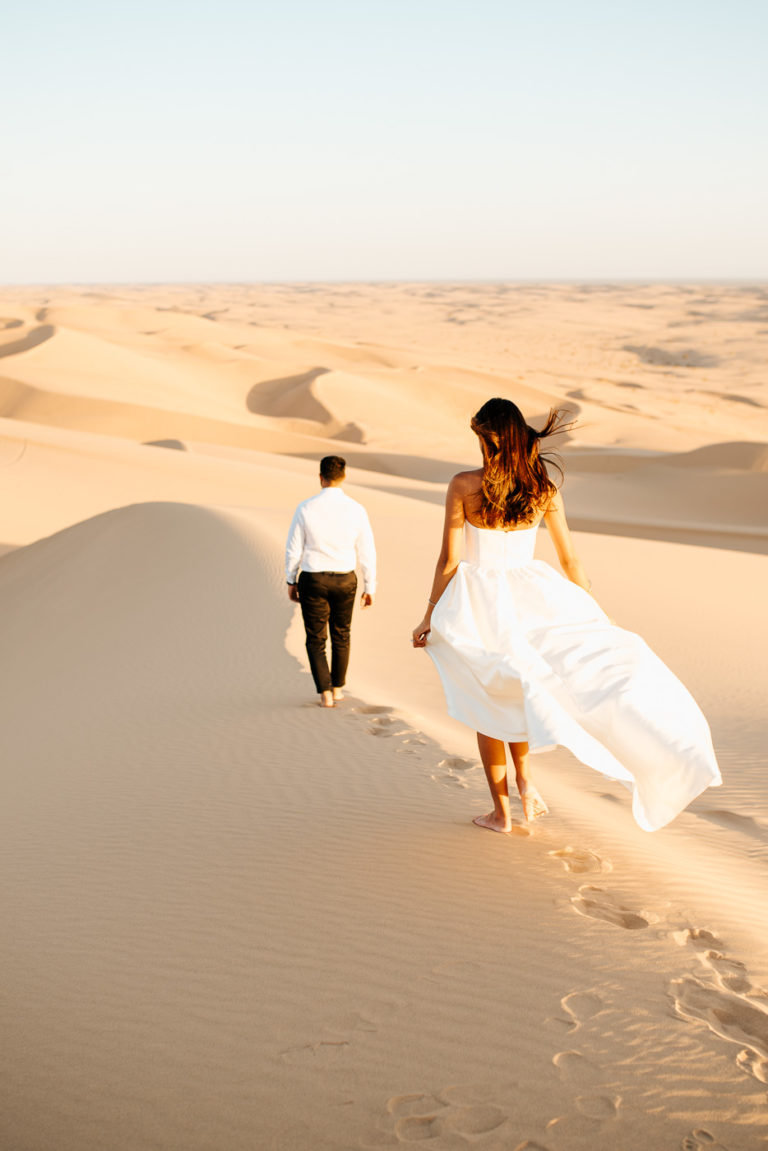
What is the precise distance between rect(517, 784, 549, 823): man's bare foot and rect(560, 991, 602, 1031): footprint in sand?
125 centimetres

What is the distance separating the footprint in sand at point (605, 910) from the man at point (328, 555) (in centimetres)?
238

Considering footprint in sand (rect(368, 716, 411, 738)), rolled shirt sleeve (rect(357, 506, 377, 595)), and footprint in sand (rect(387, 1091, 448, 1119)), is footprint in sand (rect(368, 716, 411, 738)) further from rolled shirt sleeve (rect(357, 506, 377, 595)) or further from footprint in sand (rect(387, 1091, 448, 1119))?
footprint in sand (rect(387, 1091, 448, 1119))

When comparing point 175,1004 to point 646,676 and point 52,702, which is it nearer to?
point 646,676

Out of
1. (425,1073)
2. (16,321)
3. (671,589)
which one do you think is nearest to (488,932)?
(425,1073)

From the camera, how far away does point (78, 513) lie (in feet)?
57.4

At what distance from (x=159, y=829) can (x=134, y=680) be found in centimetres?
321

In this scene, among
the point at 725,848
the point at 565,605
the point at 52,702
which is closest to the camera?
the point at 565,605

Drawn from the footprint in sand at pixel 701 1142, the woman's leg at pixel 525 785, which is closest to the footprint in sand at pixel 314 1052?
the footprint in sand at pixel 701 1142

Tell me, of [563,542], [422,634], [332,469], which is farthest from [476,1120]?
[332,469]

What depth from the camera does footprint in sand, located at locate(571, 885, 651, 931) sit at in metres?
3.36

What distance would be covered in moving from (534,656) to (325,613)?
7.96 feet

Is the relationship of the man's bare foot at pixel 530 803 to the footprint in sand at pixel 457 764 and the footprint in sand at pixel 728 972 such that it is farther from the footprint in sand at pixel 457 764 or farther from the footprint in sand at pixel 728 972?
the footprint in sand at pixel 728 972

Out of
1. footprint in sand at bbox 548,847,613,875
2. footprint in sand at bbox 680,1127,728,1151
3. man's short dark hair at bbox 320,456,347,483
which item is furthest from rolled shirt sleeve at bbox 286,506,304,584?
footprint in sand at bbox 680,1127,728,1151

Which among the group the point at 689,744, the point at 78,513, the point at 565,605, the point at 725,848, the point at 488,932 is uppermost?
the point at 565,605
